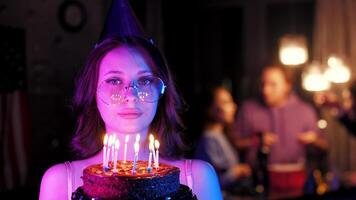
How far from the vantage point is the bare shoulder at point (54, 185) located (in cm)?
159

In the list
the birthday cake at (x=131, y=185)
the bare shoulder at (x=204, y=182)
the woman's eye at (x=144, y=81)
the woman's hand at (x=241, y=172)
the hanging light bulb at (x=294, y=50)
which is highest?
the hanging light bulb at (x=294, y=50)

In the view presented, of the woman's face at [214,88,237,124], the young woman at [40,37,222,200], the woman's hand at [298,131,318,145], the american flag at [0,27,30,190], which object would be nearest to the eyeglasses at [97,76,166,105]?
the young woman at [40,37,222,200]

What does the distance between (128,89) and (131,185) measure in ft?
1.29

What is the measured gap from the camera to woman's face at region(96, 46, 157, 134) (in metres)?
1.60

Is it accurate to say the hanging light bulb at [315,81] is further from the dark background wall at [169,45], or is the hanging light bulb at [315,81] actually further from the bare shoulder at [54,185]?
the bare shoulder at [54,185]

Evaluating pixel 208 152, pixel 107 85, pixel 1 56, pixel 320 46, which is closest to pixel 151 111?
pixel 107 85

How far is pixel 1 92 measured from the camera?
166 inches

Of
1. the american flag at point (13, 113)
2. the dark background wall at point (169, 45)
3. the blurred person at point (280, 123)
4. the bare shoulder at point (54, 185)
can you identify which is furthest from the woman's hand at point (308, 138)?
the bare shoulder at point (54, 185)

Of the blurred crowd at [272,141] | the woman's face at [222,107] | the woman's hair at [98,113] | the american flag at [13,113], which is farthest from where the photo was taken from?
the woman's face at [222,107]

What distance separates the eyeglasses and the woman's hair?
5cm

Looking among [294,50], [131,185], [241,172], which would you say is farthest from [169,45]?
[131,185]

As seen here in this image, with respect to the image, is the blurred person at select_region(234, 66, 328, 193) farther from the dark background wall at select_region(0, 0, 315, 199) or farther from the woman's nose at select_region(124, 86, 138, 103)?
the woman's nose at select_region(124, 86, 138, 103)

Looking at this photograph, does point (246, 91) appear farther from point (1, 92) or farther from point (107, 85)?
point (107, 85)

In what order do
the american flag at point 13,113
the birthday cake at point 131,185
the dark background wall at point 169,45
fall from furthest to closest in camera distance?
the dark background wall at point 169,45 < the american flag at point 13,113 < the birthday cake at point 131,185
